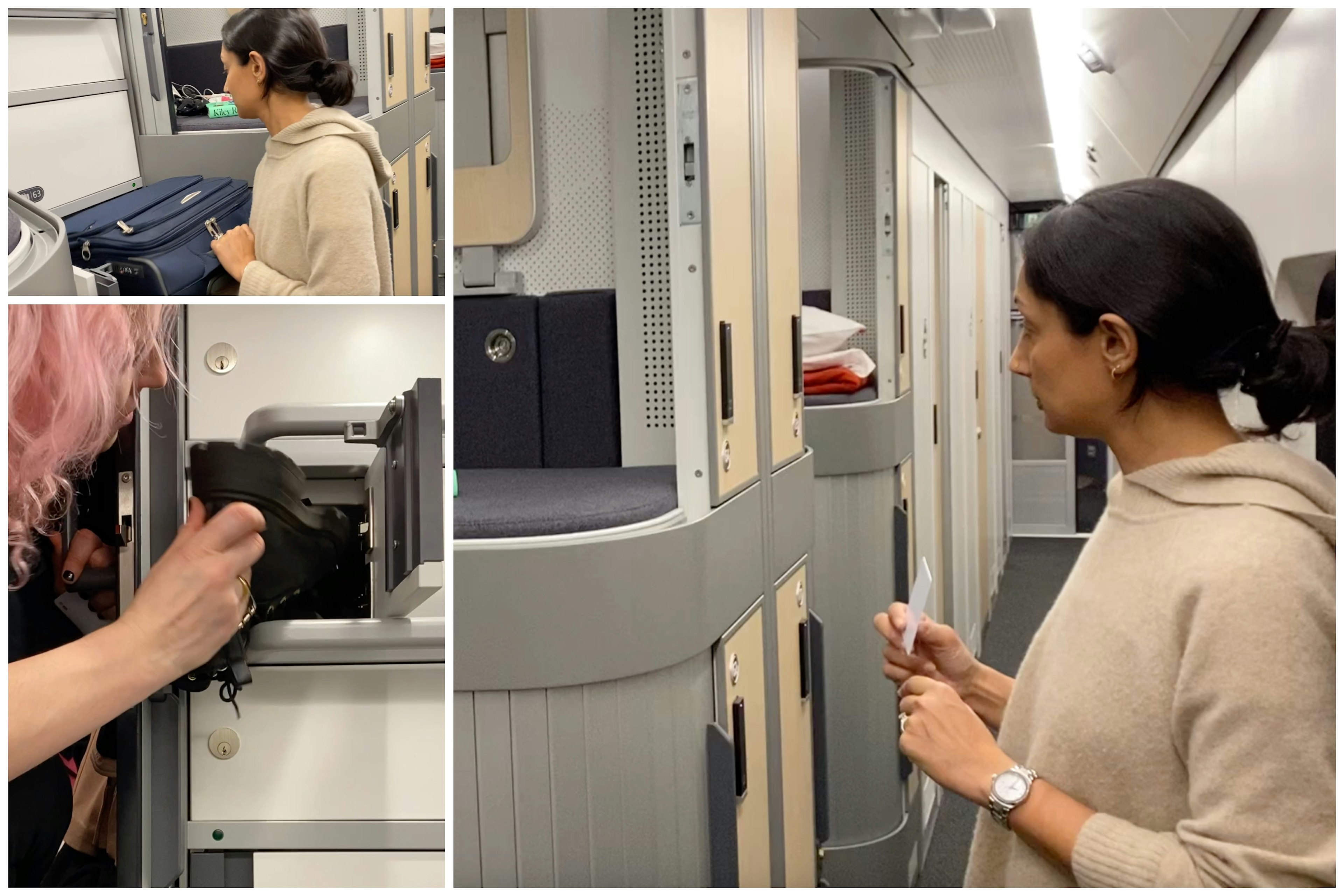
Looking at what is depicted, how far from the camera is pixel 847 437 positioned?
129 inches

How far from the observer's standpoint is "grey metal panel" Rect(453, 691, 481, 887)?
152 cm

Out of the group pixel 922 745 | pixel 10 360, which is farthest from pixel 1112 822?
pixel 10 360

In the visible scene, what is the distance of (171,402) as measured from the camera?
4.23 ft

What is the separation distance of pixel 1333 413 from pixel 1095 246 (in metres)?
0.35

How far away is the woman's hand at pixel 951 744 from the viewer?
1.22 m

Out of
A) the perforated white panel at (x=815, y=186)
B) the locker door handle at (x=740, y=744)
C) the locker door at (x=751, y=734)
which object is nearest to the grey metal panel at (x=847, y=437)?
the perforated white panel at (x=815, y=186)

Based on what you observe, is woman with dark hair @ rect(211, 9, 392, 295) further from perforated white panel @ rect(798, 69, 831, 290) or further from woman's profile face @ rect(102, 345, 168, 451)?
perforated white panel @ rect(798, 69, 831, 290)

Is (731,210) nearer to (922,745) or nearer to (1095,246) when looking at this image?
(1095,246)

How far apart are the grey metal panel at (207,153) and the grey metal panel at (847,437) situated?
7.66ft

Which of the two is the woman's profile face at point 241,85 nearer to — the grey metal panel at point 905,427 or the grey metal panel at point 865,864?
the grey metal panel at point 905,427

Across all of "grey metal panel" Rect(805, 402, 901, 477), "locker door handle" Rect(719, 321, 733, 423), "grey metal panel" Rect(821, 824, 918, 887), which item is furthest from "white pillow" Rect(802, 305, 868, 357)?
"locker door handle" Rect(719, 321, 733, 423)

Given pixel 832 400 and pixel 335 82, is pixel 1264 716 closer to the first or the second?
pixel 335 82

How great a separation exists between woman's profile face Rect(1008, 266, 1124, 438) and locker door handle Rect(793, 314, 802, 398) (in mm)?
1021

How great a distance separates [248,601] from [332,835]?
39cm
